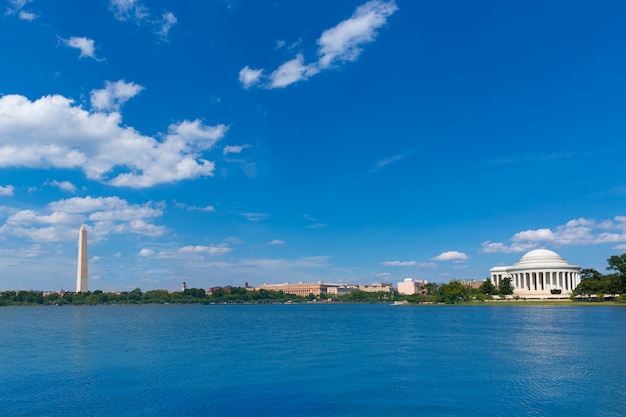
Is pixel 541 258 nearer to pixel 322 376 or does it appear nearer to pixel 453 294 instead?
pixel 453 294

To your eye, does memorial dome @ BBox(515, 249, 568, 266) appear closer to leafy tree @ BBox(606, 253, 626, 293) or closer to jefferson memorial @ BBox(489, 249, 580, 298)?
jefferson memorial @ BBox(489, 249, 580, 298)

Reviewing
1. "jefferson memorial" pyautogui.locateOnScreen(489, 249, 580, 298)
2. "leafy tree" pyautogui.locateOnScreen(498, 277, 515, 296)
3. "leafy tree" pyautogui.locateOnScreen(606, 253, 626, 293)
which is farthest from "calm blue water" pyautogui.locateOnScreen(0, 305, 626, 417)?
"jefferson memorial" pyautogui.locateOnScreen(489, 249, 580, 298)

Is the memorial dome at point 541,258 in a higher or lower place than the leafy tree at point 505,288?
higher

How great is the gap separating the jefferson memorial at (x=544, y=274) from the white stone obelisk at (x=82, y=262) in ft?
493

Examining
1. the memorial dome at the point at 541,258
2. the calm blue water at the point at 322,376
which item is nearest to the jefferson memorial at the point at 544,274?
the memorial dome at the point at 541,258

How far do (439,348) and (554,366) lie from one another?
1215 cm

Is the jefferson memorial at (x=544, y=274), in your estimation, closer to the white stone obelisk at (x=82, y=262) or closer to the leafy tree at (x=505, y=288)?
the leafy tree at (x=505, y=288)

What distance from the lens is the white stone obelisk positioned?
557ft

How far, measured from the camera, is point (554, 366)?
3444cm

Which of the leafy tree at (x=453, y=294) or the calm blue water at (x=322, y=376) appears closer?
the calm blue water at (x=322, y=376)

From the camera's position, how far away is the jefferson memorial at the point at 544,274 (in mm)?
171500

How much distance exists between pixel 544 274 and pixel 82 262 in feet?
546

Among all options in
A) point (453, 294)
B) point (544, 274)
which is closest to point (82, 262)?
point (453, 294)

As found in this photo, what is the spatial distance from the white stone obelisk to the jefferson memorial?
15038 cm
